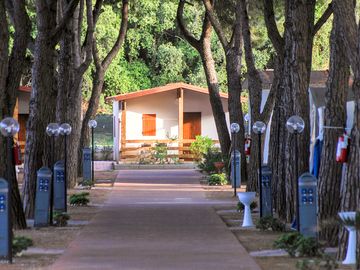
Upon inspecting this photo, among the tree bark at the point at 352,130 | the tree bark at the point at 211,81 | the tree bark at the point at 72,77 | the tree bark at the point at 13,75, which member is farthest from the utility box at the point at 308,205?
the tree bark at the point at 211,81

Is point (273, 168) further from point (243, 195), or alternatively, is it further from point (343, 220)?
point (343, 220)

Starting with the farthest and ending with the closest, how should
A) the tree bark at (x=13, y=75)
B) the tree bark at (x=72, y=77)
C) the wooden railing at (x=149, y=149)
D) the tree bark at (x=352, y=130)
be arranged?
the wooden railing at (x=149, y=149), the tree bark at (x=72, y=77), the tree bark at (x=13, y=75), the tree bark at (x=352, y=130)

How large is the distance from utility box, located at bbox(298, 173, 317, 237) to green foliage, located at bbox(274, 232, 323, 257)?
2.60 ft

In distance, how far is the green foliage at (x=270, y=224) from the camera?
18.2m

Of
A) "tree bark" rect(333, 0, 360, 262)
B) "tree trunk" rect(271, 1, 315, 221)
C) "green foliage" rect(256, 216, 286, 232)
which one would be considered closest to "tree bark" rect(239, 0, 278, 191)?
"tree trunk" rect(271, 1, 315, 221)

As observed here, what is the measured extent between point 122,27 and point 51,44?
1513 cm

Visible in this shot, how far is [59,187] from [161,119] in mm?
27344

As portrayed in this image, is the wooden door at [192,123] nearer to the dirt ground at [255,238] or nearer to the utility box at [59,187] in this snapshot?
the dirt ground at [255,238]

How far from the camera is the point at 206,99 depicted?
161ft

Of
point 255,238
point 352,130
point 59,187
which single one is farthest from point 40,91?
point 352,130

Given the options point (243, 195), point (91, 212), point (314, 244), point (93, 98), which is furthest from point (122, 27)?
point (314, 244)

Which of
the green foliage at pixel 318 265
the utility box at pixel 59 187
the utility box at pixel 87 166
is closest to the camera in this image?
the green foliage at pixel 318 265

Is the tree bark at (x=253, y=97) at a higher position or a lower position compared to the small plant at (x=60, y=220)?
higher

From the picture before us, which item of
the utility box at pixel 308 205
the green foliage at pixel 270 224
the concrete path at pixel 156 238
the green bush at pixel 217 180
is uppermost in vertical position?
the utility box at pixel 308 205
